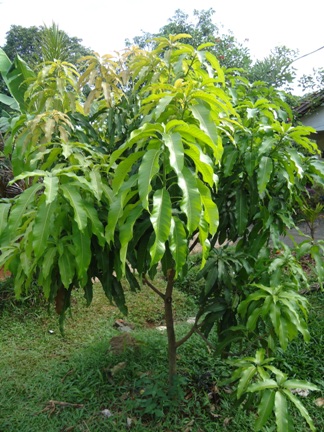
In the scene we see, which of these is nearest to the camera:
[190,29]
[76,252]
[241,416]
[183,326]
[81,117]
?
[76,252]

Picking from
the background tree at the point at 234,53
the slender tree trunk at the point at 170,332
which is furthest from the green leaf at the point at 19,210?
the background tree at the point at 234,53

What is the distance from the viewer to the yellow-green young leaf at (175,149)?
111 cm

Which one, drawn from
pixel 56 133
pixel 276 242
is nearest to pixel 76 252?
pixel 56 133

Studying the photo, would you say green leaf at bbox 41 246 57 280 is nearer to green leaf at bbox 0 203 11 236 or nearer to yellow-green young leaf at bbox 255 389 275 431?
green leaf at bbox 0 203 11 236

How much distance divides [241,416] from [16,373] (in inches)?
69.0

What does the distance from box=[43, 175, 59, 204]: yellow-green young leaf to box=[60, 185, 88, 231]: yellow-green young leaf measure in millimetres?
44

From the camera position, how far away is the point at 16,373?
3000mm

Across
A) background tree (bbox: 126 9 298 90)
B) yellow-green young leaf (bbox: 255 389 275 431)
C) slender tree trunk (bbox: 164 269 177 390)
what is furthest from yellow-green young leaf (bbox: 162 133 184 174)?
background tree (bbox: 126 9 298 90)

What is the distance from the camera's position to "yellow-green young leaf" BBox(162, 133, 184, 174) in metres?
1.11

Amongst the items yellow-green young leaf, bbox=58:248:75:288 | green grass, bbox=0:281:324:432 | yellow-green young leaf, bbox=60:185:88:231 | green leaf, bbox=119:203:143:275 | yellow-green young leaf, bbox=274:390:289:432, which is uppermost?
yellow-green young leaf, bbox=60:185:88:231

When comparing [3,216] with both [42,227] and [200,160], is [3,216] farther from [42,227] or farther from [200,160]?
[200,160]

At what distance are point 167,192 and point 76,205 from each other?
330 mm

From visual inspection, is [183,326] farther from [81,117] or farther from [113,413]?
[81,117]

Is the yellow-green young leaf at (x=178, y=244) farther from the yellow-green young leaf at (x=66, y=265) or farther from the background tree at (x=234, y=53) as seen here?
the background tree at (x=234, y=53)
